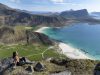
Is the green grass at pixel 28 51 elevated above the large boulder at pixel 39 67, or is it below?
below

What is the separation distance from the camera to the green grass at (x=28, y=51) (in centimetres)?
11081

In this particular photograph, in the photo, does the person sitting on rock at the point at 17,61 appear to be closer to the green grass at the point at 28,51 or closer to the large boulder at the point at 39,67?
the large boulder at the point at 39,67

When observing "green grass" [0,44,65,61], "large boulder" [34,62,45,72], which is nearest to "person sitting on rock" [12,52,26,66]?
"large boulder" [34,62,45,72]

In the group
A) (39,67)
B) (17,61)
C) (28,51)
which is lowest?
(28,51)

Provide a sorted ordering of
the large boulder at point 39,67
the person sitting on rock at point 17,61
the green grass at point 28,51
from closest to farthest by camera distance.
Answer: the large boulder at point 39,67, the person sitting on rock at point 17,61, the green grass at point 28,51

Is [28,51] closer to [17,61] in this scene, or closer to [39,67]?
[17,61]

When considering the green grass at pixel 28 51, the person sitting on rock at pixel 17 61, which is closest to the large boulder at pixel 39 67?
the person sitting on rock at pixel 17 61

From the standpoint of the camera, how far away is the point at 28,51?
389 ft

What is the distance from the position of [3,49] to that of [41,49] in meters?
17.6

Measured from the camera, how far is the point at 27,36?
15050 cm

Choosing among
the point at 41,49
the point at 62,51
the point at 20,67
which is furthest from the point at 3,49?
the point at 20,67

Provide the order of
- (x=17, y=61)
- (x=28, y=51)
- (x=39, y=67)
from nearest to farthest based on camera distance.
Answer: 1. (x=39, y=67)
2. (x=17, y=61)
3. (x=28, y=51)

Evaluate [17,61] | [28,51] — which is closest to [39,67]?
[17,61]

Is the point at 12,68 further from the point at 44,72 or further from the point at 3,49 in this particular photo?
the point at 3,49
